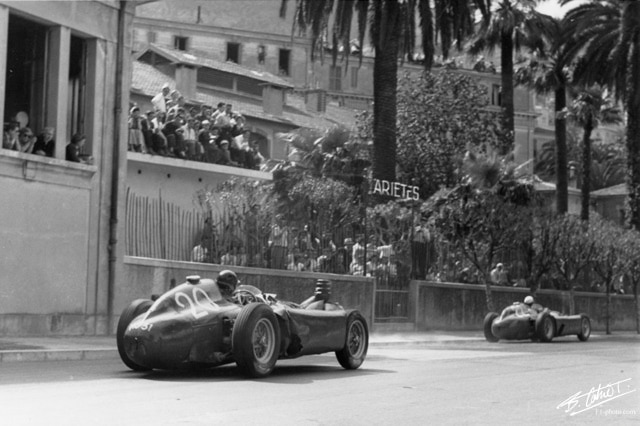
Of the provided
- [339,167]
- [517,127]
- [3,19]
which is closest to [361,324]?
[3,19]

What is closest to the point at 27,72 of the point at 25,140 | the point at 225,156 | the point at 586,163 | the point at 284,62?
the point at 25,140

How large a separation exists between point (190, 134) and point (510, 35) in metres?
21.7

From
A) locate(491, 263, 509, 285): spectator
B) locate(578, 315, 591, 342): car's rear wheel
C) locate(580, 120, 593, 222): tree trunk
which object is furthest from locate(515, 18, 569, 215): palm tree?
locate(578, 315, 591, 342): car's rear wheel

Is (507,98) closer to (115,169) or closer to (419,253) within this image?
(419,253)

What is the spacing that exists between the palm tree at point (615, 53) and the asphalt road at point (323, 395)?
1100 inches

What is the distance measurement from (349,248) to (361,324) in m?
14.6

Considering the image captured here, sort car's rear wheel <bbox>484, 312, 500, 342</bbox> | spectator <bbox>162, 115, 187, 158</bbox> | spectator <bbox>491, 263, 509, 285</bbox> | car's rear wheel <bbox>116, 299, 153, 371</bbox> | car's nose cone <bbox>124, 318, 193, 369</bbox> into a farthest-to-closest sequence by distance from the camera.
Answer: spectator <bbox>491, 263, 509, 285</bbox>
spectator <bbox>162, 115, 187, 158</bbox>
car's rear wheel <bbox>484, 312, 500, 342</bbox>
car's rear wheel <bbox>116, 299, 153, 371</bbox>
car's nose cone <bbox>124, 318, 193, 369</bbox>

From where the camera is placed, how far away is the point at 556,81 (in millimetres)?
50375

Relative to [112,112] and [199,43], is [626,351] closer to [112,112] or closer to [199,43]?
[112,112]

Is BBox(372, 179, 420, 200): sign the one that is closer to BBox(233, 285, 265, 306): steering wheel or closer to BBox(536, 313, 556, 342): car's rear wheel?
BBox(536, 313, 556, 342): car's rear wheel

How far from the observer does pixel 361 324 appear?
1558 cm

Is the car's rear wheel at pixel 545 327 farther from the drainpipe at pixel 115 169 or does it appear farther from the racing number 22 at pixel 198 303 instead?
the racing number 22 at pixel 198 303

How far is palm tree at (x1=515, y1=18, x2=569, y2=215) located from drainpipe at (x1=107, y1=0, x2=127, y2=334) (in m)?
27.7

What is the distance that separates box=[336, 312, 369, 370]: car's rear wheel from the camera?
1518 cm
